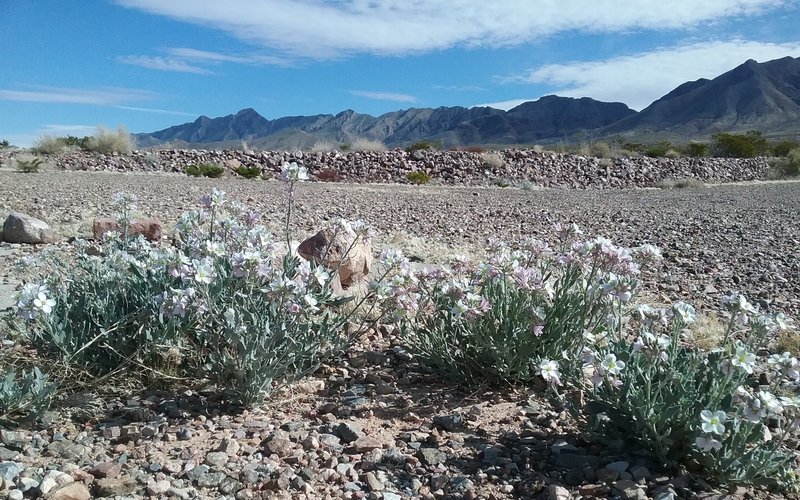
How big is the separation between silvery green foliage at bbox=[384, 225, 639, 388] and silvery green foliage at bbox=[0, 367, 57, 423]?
1787 millimetres

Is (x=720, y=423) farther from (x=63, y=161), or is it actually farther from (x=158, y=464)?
(x=63, y=161)

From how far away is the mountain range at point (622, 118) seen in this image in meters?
107

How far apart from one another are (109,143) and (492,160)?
601 inches

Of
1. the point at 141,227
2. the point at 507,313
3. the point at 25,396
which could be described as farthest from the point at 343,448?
the point at 141,227

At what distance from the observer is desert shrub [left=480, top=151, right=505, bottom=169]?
27.5m

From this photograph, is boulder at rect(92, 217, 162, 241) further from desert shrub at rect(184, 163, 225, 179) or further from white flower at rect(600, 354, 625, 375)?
desert shrub at rect(184, 163, 225, 179)

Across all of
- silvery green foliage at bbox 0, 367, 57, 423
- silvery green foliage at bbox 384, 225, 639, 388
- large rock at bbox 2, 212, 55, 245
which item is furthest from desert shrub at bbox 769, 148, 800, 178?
silvery green foliage at bbox 0, 367, 57, 423

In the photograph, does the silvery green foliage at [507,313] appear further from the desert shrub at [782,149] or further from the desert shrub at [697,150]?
the desert shrub at [782,149]

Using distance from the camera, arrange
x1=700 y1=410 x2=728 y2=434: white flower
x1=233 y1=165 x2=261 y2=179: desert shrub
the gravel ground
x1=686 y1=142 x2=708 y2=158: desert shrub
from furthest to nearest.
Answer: x1=686 y1=142 x2=708 y2=158: desert shrub < x1=233 y1=165 x2=261 y2=179: desert shrub < the gravel ground < x1=700 y1=410 x2=728 y2=434: white flower

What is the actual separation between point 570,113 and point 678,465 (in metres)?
158

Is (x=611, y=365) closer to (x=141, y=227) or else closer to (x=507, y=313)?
(x=507, y=313)

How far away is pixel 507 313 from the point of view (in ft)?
13.0

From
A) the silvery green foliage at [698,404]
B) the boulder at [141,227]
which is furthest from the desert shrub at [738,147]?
the silvery green foliage at [698,404]

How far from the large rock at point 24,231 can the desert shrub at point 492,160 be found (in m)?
21.0
